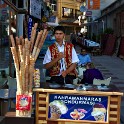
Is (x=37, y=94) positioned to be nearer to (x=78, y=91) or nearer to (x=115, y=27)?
(x=78, y=91)

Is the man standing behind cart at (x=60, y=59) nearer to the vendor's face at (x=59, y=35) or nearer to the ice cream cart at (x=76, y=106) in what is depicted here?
the vendor's face at (x=59, y=35)

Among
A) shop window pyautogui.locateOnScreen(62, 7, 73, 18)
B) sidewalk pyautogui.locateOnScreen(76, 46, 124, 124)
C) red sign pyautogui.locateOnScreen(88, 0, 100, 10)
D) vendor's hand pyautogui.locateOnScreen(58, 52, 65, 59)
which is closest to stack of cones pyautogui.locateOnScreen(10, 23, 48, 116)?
vendor's hand pyautogui.locateOnScreen(58, 52, 65, 59)

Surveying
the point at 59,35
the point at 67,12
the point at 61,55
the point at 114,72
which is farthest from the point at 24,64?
the point at 67,12

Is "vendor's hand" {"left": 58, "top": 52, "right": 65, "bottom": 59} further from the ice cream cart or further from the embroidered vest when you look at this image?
the ice cream cart

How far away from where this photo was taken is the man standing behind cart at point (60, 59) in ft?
17.5

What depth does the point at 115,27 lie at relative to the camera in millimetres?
29109

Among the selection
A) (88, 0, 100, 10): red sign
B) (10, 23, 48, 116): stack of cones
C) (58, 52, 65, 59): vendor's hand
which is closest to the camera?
(10, 23, 48, 116): stack of cones

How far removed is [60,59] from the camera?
5336mm

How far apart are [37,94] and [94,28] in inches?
1640

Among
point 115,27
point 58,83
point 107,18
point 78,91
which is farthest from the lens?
point 107,18

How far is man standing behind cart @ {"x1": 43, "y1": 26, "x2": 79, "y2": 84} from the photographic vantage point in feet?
17.5

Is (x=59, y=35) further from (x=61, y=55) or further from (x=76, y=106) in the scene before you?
(x=76, y=106)

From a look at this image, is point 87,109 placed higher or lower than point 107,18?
lower

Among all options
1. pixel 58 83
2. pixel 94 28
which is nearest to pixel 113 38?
pixel 94 28
